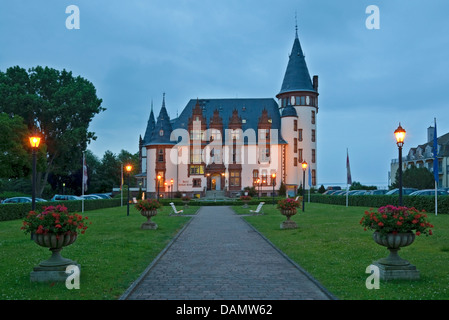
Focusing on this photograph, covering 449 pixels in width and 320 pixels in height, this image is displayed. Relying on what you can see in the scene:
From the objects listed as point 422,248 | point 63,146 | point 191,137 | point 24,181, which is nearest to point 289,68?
point 191,137

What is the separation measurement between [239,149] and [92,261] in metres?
56.4

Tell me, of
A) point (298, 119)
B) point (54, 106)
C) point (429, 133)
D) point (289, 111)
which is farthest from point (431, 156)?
point (54, 106)

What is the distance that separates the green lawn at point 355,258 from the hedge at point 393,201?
766 centimetres

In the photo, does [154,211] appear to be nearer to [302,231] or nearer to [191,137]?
[302,231]

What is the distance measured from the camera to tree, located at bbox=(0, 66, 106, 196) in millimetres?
47750

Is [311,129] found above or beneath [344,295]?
above

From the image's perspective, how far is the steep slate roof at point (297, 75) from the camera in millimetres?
68000

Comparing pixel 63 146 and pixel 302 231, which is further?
pixel 63 146

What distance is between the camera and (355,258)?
40.3 feet

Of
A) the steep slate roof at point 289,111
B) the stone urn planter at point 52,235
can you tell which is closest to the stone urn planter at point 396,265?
the stone urn planter at point 52,235

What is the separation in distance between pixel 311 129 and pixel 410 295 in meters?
61.8

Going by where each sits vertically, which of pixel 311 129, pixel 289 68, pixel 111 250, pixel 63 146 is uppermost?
pixel 289 68

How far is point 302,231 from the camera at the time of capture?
19781 millimetres
